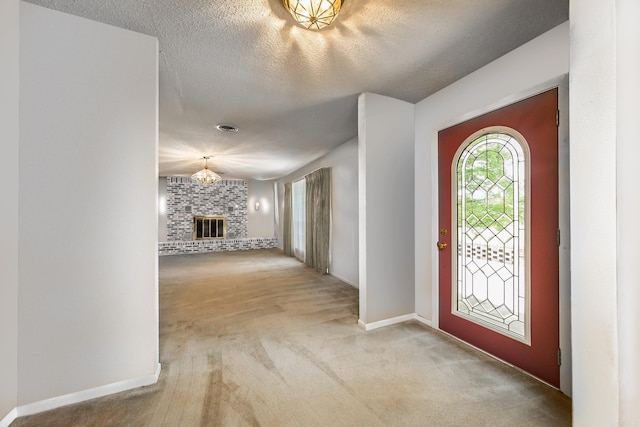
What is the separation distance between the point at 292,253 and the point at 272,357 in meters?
4.76

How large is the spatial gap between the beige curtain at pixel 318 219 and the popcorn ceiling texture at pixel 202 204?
3536 millimetres

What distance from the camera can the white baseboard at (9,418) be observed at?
1.26m

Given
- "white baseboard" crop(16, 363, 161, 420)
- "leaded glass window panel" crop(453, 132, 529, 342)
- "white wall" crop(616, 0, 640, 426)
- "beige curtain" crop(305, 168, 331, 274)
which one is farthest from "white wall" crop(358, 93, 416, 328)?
"beige curtain" crop(305, 168, 331, 274)

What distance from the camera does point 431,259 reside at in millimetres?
2453

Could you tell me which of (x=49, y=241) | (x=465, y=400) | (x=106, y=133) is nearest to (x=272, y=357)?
(x=465, y=400)

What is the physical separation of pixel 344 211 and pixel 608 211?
3.46 meters

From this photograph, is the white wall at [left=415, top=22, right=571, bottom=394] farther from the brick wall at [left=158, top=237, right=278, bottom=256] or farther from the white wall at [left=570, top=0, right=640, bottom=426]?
the brick wall at [left=158, top=237, right=278, bottom=256]

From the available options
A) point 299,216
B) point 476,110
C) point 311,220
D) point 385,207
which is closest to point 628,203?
point 476,110

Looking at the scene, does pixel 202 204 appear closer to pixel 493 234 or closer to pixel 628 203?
pixel 493 234

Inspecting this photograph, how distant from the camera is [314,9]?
129 centimetres

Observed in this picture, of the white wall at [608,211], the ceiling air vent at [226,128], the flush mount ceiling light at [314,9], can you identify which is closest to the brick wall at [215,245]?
the ceiling air vent at [226,128]

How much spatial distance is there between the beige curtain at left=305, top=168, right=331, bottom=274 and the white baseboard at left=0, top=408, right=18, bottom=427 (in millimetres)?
3828

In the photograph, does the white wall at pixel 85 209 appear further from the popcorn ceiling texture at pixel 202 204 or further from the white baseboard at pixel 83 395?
the popcorn ceiling texture at pixel 202 204

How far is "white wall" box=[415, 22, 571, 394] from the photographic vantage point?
1526mm
